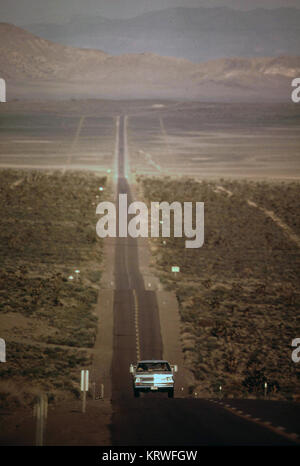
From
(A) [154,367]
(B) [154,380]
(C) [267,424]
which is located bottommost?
(C) [267,424]

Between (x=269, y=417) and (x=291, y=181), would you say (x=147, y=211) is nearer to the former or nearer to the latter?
(x=291, y=181)

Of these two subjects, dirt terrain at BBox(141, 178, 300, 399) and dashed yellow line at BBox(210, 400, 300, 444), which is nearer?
dashed yellow line at BBox(210, 400, 300, 444)

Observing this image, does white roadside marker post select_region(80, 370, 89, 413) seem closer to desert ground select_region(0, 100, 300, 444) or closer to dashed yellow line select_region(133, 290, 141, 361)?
desert ground select_region(0, 100, 300, 444)

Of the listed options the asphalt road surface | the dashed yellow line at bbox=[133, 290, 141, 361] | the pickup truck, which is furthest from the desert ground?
the pickup truck

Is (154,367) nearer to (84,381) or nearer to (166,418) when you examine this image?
(84,381)

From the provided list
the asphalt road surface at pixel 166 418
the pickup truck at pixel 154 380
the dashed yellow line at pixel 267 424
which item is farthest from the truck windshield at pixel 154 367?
the dashed yellow line at pixel 267 424

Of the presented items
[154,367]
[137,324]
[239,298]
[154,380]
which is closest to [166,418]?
[154,380]

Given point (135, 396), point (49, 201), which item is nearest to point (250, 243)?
point (49, 201)

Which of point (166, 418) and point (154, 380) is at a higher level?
point (154, 380)

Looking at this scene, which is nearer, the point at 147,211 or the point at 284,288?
the point at 284,288
